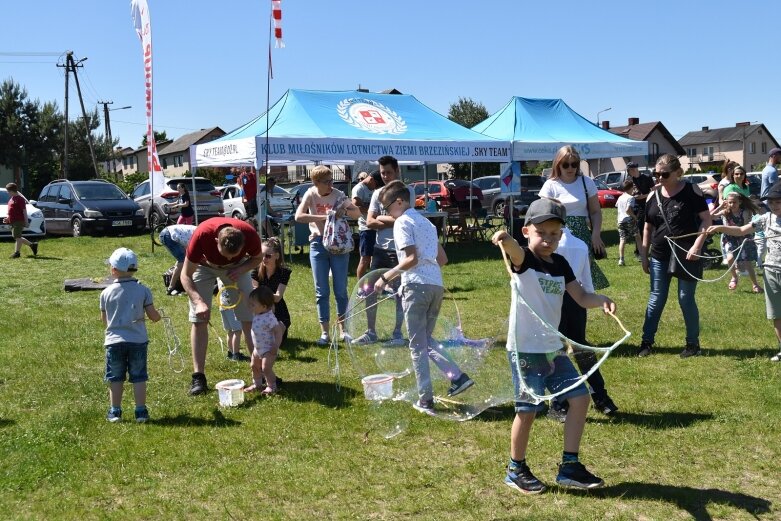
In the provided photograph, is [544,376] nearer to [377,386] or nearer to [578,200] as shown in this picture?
[377,386]

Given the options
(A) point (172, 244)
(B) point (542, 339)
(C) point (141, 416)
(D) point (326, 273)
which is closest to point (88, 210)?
(A) point (172, 244)

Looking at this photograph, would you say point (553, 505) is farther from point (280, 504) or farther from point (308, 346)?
point (308, 346)

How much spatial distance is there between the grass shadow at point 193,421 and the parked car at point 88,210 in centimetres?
1695

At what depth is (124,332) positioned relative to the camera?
565 centimetres

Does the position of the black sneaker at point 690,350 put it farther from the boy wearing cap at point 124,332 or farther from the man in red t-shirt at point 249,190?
the man in red t-shirt at point 249,190

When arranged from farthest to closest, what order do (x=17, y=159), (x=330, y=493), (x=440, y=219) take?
(x=17, y=159) → (x=440, y=219) → (x=330, y=493)

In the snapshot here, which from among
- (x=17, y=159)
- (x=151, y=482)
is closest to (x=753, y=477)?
(x=151, y=482)

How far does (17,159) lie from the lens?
51.7 metres

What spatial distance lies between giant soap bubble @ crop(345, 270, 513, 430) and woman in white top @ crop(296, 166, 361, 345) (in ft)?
7.20

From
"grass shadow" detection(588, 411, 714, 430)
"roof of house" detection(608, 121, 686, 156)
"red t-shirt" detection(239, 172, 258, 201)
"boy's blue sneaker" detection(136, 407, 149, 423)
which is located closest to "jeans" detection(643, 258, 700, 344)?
"grass shadow" detection(588, 411, 714, 430)

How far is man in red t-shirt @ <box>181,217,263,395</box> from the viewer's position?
20.2ft

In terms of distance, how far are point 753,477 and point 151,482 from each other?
11.4ft

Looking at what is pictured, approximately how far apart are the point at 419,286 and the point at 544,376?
1407 millimetres

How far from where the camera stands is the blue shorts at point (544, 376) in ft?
13.3
